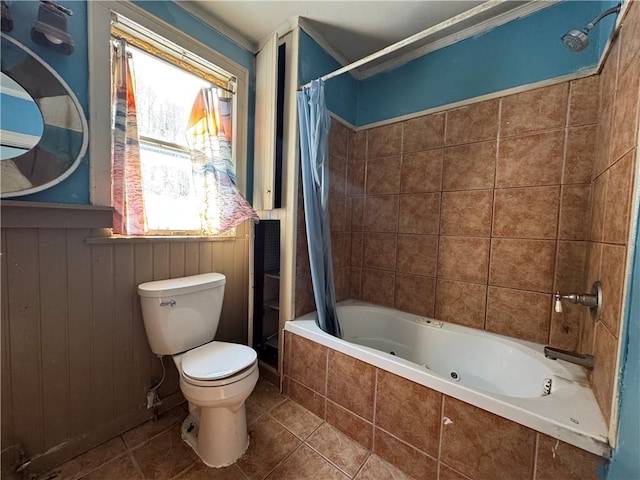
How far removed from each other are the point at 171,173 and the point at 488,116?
75.2 inches

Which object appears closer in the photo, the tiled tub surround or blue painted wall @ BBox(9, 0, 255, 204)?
the tiled tub surround

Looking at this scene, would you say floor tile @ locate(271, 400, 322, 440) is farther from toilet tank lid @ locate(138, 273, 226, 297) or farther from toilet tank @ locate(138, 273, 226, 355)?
toilet tank lid @ locate(138, 273, 226, 297)

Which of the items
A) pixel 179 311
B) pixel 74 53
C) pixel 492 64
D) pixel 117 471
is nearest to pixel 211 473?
pixel 117 471

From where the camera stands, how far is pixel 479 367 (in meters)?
1.51

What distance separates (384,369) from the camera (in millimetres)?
1177

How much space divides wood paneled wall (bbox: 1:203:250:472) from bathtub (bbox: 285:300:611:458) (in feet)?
2.80

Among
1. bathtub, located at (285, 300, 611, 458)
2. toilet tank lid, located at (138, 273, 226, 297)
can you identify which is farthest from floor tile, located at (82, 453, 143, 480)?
bathtub, located at (285, 300, 611, 458)

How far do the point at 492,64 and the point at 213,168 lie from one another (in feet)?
5.87

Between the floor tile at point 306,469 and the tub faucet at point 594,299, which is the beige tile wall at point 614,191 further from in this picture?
the floor tile at point 306,469

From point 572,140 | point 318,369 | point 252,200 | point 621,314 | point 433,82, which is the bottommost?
point 318,369

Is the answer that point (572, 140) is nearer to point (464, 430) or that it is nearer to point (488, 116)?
point (488, 116)

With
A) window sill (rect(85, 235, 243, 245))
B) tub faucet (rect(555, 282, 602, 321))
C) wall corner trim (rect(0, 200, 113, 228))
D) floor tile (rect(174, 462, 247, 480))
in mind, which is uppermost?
wall corner trim (rect(0, 200, 113, 228))

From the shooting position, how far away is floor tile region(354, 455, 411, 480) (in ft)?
3.66

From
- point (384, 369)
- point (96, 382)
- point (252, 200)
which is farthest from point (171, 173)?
point (384, 369)
